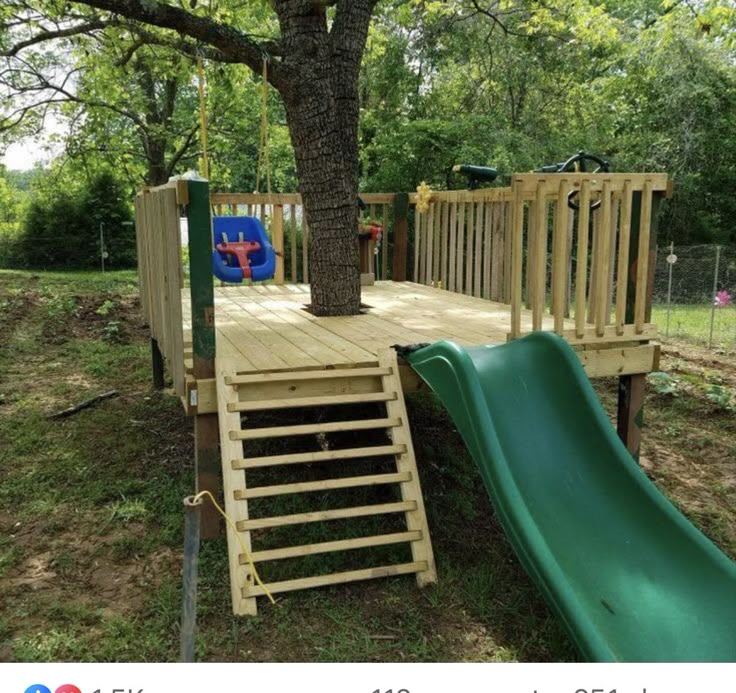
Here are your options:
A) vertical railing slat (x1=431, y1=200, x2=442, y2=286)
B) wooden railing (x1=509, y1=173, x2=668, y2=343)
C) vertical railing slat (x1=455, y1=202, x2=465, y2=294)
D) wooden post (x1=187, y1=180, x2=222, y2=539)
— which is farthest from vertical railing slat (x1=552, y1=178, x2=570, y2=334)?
vertical railing slat (x1=431, y1=200, x2=442, y2=286)

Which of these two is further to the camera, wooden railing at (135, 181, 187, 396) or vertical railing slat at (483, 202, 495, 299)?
vertical railing slat at (483, 202, 495, 299)

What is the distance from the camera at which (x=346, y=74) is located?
502 cm

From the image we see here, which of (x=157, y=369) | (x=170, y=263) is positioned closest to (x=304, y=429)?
(x=170, y=263)

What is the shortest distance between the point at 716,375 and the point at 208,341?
5119mm

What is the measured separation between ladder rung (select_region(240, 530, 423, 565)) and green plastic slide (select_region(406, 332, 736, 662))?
21.5 inches

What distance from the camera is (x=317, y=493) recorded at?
3939 mm

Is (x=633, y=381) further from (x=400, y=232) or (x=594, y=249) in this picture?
(x=400, y=232)

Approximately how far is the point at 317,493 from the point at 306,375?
0.90 m

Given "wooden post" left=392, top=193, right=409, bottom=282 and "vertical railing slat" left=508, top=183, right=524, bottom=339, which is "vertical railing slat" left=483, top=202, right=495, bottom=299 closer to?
"wooden post" left=392, top=193, right=409, bottom=282

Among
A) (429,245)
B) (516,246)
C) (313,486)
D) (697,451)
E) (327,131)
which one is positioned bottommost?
(697,451)

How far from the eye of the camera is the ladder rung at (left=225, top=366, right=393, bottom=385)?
3.25 m

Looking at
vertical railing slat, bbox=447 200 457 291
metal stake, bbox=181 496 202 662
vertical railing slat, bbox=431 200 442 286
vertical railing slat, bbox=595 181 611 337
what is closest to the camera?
metal stake, bbox=181 496 202 662

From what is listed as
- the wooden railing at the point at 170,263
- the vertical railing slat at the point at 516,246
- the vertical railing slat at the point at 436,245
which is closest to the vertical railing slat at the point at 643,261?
the vertical railing slat at the point at 516,246

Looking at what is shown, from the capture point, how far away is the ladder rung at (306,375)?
10.7 feet
